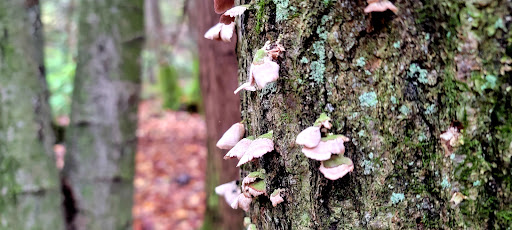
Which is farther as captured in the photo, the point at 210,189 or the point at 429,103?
the point at 210,189

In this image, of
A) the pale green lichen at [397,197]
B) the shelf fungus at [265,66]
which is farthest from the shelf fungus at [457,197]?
the shelf fungus at [265,66]

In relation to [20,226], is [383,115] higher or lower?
higher

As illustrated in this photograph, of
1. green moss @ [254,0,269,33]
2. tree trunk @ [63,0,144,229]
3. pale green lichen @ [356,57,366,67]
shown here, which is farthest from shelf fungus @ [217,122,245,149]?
tree trunk @ [63,0,144,229]

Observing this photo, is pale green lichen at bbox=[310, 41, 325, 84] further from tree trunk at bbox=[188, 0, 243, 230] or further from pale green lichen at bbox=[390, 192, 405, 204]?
tree trunk at bbox=[188, 0, 243, 230]

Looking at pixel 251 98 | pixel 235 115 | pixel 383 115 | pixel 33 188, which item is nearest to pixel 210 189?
pixel 235 115

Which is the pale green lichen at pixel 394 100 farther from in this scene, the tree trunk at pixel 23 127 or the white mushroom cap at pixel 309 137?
the tree trunk at pixel 23 127

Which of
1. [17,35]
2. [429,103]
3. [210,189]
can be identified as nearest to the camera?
[429,103]

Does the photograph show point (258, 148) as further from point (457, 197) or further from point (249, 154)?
point (457, 197)

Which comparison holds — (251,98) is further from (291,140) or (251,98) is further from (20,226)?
(20,226)
